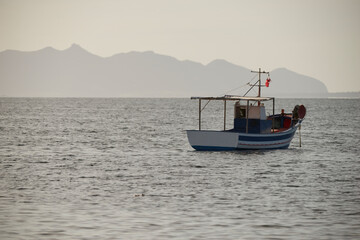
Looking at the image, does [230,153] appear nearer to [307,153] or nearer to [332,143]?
[307,153]

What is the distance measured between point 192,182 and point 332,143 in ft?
98.0

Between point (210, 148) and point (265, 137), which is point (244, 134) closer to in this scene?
point (265, 137)

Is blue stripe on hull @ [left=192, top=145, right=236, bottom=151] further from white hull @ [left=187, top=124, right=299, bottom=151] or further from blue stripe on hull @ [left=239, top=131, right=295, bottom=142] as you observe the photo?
blue stripe on hull @ [left=239, top=131, right=295, bottom=142]

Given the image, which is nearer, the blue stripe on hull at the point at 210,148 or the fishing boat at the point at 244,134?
the fishing boat at the point at 244,134

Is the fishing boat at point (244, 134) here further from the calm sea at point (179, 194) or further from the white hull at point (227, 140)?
the calm sea at point (179, 194)

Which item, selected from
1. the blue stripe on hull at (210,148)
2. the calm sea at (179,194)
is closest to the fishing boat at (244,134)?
the blue stripe on hull at (210,148)

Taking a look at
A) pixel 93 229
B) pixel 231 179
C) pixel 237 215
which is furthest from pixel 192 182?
pixel 93 229

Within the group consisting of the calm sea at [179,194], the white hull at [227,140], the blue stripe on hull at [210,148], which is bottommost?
the calm sea at [179,194]

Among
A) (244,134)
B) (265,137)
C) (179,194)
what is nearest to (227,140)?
(244,134)

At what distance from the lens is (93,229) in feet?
63.3

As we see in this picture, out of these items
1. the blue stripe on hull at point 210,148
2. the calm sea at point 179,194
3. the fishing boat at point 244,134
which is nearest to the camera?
the calm sea at point 179,194

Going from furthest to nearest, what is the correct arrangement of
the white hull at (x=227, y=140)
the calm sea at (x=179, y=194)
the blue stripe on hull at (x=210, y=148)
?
the blue stripe on hull at (x=210, y=148)
the white hull at (x=227, y=140)
the calm sea at (x=179, y=194)

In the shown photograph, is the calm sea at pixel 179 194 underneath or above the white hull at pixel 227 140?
underneath

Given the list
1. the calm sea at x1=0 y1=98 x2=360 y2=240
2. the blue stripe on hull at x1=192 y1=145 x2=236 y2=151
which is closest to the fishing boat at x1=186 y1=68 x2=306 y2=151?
the blue stripe on hull at x1=192 y1=145 x2=236 y2=151
